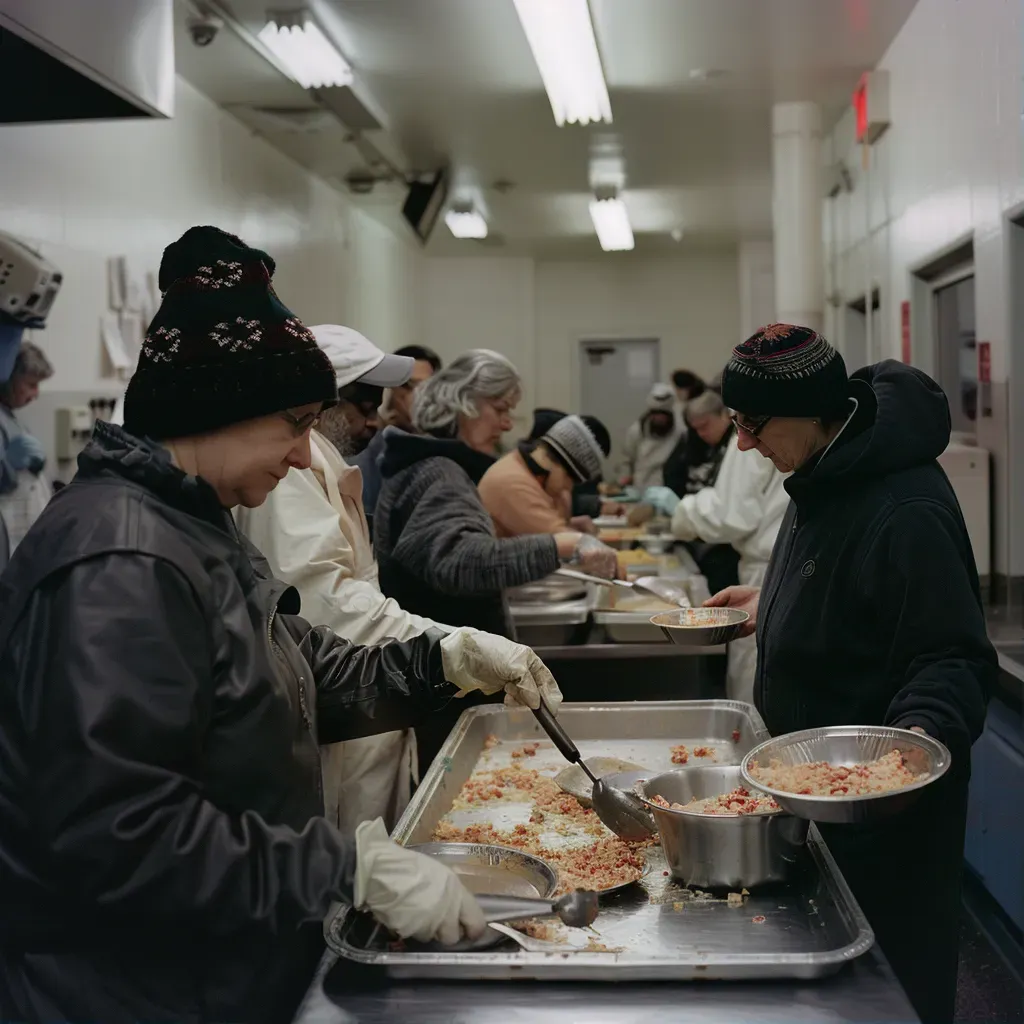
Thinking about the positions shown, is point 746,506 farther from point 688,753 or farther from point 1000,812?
point 688,753

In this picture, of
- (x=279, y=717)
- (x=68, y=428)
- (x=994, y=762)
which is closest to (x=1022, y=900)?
(x=994, y=762)

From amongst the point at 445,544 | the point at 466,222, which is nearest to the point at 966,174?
the point at 445,544

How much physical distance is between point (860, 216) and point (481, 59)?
90.2 inches

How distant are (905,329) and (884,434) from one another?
334 centimetres

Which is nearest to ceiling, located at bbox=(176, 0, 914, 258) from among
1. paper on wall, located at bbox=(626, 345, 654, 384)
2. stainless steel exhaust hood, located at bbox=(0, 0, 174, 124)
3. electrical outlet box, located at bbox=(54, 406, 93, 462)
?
electrical outlet box, located at bbox=(54, 406, 93, 462)

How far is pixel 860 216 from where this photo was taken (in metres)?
5.94

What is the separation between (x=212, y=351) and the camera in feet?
Result: 4.18

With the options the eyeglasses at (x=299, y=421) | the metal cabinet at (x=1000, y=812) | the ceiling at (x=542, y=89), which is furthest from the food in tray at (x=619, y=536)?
the eyeglasses at (x=299, y=421)

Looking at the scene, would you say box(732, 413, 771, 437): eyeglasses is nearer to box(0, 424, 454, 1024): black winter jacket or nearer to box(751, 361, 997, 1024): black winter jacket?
box(751, 361, 997, 1024): black winter jacket

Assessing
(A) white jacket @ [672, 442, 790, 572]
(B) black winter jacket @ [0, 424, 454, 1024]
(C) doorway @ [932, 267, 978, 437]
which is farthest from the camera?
(C) doorway @ [932, 267, 978, 437]

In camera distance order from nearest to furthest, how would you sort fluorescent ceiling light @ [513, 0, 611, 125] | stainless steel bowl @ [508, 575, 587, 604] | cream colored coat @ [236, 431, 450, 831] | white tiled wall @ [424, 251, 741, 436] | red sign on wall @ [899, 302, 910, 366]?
Result: cream colored coat @ [236, 431, 450, 831] < stainless steel bowl @ [508, 575, 587, 604] < fluorescent ceiling light @ [513, 0, 611, 125] < red sign on wall @ [899, 302, 910, 366] < white tiled wall @ [424, 251, 741, 436]

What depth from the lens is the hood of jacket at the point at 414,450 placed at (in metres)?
2.97

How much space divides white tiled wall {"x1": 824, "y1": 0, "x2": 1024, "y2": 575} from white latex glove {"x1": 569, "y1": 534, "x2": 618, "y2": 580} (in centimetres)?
139

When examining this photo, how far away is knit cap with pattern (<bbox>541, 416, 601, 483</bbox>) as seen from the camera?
371 cm
